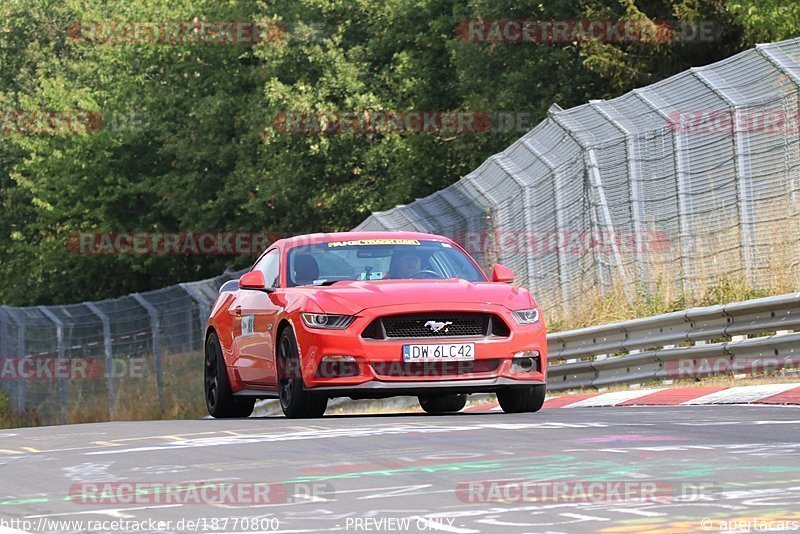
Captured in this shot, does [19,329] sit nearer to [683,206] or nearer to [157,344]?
[157,344]

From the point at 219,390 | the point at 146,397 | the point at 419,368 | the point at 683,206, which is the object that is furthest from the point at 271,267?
the point at 146,397

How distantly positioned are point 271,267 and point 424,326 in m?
2.35

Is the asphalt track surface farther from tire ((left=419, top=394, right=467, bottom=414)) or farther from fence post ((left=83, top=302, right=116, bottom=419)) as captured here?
fence post ((left=83, top=302, right=116, bottom=419))

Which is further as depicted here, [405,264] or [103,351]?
[103,351]

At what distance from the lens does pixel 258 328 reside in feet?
48.6

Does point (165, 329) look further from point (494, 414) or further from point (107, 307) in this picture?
point (494, 414)

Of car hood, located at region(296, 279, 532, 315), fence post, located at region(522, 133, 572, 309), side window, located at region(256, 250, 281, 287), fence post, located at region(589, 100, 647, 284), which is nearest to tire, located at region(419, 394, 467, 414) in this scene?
side window, located at region(256, 250, 281, 287)

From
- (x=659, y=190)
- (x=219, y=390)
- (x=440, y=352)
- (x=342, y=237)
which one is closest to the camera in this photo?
(x=440, y=352)

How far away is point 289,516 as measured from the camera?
7.43 metres

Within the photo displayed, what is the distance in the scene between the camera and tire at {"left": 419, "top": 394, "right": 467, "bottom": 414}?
684 inches

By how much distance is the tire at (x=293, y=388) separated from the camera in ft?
44.9

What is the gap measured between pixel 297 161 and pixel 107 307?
1964 centimetres

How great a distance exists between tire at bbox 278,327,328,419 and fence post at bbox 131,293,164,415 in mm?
15860

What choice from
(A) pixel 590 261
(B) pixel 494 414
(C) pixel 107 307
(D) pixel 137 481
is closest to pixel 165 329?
(C) pixel 107 307
